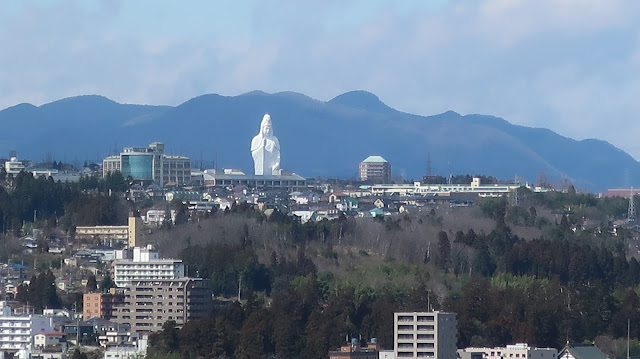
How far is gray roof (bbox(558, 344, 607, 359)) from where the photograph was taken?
2095 inches

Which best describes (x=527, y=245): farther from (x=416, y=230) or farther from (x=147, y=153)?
(x=147, y=153)

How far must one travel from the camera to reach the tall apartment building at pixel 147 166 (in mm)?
99438

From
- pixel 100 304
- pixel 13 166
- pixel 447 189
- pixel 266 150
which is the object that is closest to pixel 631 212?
pixel 447 189

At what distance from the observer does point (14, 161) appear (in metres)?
98.1

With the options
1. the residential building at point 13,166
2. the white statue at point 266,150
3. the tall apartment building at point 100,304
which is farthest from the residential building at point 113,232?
the white statue at point 266,150

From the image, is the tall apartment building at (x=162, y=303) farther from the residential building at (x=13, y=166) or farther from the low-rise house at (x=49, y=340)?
the residential building at (x=13, y=166)

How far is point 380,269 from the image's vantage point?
218 ft

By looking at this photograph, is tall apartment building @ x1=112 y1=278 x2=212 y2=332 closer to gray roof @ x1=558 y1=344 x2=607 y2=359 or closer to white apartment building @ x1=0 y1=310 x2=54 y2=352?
white apartment building @ x1=0 y1=310 x2=54 y2=352

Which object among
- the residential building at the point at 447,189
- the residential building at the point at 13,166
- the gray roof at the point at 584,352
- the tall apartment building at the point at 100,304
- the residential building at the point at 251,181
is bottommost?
the gray roof at the point at 584,352

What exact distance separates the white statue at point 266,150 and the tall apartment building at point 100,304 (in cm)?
4579

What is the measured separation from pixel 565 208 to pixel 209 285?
93.0ft

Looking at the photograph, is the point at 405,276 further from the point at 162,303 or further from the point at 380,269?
the point at 162,303

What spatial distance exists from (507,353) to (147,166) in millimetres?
49657

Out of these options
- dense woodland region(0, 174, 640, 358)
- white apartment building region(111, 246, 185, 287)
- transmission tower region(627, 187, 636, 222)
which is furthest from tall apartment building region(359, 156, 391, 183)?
white apartment building region(111, 246, 185, 287)
